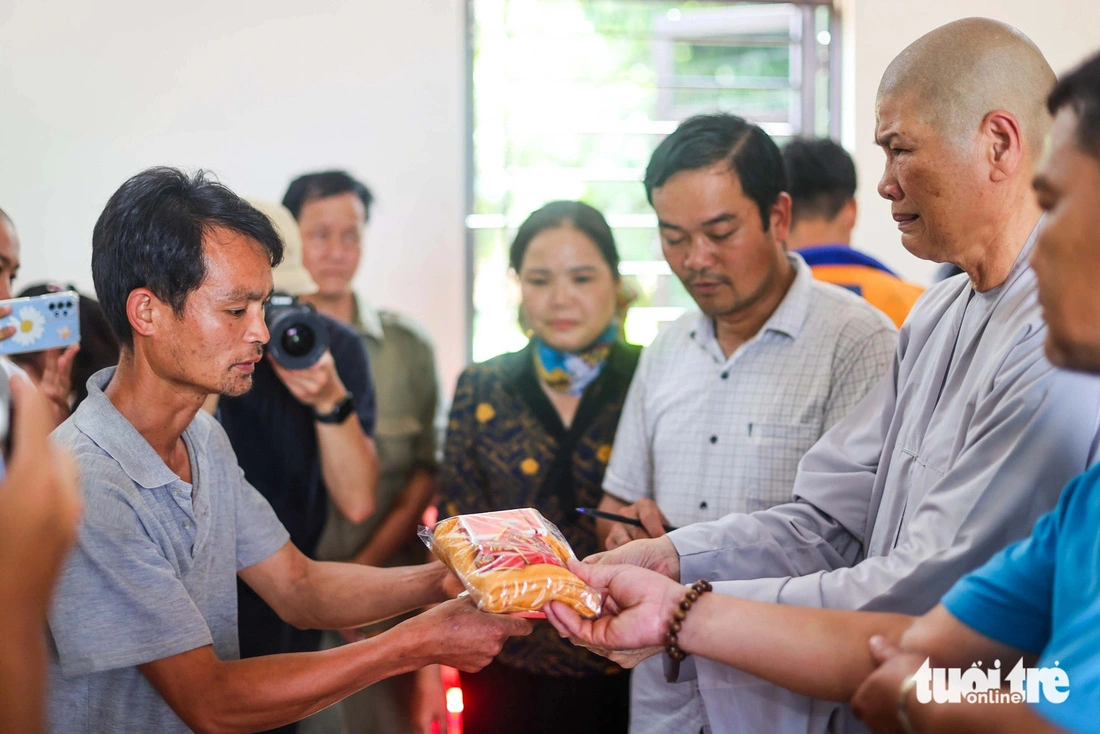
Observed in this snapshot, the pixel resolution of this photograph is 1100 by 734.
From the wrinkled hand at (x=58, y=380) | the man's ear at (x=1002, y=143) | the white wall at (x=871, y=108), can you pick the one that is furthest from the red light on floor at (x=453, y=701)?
the white wall at (x=871, y=108)

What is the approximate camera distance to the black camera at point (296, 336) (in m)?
2.22

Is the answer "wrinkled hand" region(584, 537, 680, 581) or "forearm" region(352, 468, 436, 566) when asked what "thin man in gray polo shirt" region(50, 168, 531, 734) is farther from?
"forearm" region(352, 468, 436, 566)

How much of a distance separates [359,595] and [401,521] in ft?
3.66

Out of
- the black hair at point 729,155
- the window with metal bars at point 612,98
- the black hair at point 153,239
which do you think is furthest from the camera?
the window with metal bars at point 612,98

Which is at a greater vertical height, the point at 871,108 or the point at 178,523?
the point at 871,108

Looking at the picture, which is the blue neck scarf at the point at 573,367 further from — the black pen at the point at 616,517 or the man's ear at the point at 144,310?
the man's ear at the point at 144,310

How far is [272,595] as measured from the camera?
5.69 ft

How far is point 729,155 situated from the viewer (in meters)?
1.93

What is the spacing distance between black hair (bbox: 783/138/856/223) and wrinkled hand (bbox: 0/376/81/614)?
85.1 inches

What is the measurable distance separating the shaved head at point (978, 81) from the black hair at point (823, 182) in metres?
1.30

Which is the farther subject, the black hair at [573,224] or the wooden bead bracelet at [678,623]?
the black hair at [573,224]

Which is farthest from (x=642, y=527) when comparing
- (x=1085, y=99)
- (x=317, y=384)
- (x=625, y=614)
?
(x=1085, y=99)

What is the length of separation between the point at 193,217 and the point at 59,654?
670mm

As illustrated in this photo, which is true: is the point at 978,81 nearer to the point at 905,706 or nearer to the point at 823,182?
the point at 905,706
